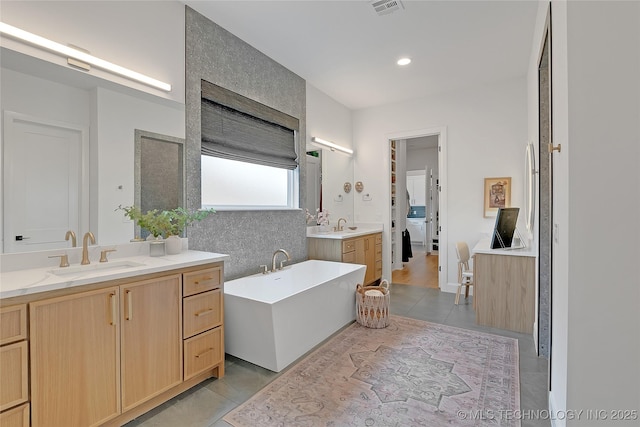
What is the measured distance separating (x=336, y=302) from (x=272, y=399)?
1141 millimetres

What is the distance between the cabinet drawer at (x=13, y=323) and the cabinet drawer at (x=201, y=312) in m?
0.75

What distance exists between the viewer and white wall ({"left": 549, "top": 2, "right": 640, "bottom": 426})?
123 cm

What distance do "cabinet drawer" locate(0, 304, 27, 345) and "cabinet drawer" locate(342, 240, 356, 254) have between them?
3.00 meters

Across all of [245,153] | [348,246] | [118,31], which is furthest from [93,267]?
[348,246]

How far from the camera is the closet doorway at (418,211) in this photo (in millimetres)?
4531

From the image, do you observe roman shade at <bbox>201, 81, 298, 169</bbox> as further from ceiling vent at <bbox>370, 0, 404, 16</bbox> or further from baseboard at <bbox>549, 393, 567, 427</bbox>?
baseboard at <bbox>549, 393, 567, 427</bbox>

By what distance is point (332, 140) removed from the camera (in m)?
4.70

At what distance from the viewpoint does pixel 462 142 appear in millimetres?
4387

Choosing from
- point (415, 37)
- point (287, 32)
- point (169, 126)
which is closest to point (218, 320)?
point (169, 126)

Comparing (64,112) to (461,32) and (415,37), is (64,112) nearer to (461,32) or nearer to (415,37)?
(415,37)

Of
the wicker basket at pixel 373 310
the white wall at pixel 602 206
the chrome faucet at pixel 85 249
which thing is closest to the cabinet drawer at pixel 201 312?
the chrome faucet at pixel 85 249

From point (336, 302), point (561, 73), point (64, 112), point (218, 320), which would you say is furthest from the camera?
point (336, 302)

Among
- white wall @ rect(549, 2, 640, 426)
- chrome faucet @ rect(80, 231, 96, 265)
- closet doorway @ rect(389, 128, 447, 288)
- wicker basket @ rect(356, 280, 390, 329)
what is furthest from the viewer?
closet doorway @ rect(389, 128, 447, 288)

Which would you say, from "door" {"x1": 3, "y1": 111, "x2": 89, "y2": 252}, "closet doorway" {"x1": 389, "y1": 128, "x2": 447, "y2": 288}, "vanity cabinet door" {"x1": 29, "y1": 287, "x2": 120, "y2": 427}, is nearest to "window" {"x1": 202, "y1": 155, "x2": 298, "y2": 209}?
"door" {"x1": 3, "y1": 111, "x2": 89, "y2": 252}
